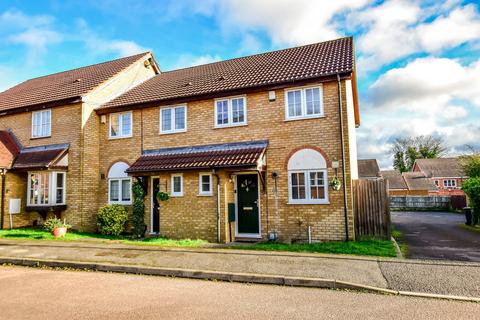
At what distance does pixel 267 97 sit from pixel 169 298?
865cm

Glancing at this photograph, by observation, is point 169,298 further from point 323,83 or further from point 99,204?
point 99,204

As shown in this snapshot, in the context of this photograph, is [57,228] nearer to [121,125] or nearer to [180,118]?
[121,125]

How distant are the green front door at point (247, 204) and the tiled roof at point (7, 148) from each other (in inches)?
450

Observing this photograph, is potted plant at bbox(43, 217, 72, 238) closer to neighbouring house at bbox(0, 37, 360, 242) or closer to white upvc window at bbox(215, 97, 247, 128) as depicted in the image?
neighbouring house at bbox(0, 37, 360, 242)

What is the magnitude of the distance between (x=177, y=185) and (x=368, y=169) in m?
25.5

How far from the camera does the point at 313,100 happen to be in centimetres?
1202

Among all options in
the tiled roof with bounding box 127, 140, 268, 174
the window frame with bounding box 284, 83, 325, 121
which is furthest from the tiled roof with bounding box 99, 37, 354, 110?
the tiled roof with bounding box 127, 140, 268, 174

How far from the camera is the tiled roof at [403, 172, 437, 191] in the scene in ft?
164

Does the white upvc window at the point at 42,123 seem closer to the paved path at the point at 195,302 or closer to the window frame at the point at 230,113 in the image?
the window frame at the point at 230,113

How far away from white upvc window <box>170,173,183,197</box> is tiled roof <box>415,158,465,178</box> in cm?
5150

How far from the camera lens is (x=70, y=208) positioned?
1482cm

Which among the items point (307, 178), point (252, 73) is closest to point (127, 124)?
point (252, 73)

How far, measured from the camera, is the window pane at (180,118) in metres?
14.2

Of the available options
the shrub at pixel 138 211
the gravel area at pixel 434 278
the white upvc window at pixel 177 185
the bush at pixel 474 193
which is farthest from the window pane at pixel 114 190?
the bush at pixel 474 193
